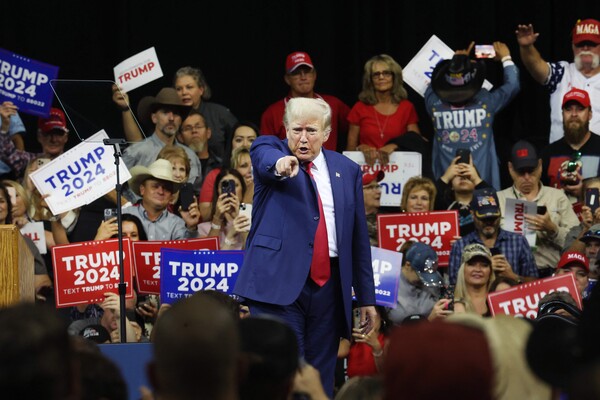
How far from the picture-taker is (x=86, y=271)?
7625 millimetres

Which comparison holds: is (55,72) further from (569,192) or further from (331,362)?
(331,362)

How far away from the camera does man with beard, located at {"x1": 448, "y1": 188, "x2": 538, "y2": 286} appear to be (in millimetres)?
8383

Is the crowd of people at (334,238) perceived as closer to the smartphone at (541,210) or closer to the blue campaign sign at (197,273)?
the smartphone at (541,210)

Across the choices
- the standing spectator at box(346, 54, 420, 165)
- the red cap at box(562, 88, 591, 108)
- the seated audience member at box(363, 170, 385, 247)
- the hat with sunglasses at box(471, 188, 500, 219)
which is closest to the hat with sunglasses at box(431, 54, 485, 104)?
the standing spectator at box(346, 54, 420, 165)

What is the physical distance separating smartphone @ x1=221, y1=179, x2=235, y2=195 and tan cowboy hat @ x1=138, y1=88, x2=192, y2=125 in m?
1.56

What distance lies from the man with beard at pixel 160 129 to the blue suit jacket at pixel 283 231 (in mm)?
4324

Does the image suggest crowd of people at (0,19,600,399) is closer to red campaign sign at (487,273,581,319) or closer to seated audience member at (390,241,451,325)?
seated audience member at (390,241,451,325)

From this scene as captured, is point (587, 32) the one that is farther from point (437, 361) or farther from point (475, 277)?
point (437, 361)

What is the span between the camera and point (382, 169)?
31.3 ft

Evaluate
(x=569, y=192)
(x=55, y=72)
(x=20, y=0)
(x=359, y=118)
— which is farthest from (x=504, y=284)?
(x=20, y=0)

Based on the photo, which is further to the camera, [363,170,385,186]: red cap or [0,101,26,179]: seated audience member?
[0,101,26,179]: seated audience member

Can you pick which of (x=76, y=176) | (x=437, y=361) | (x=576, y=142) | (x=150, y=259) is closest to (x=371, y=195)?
(x=576, y=142)

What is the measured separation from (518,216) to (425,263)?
991mm

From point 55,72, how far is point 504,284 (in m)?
3.78
